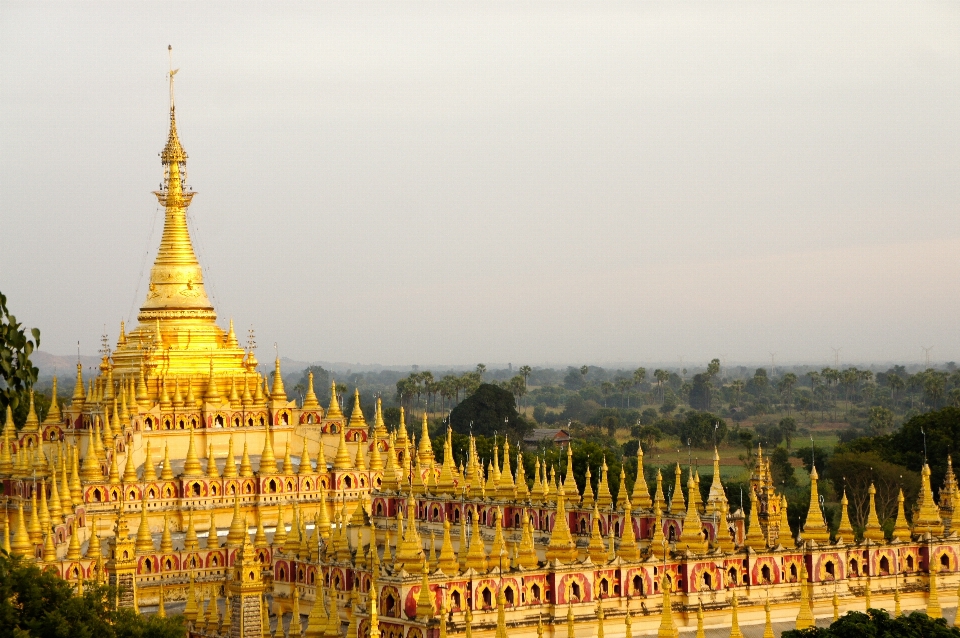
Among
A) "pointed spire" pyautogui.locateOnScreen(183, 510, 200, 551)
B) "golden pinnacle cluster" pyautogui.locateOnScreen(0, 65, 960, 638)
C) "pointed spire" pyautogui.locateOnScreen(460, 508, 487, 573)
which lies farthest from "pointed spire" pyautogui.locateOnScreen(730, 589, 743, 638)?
"pointed spire" pyautogui.locateOnScreen(183, 510, 200, 551)

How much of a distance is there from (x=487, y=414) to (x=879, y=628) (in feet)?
282

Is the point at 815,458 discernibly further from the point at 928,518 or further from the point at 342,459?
the point at 928,518

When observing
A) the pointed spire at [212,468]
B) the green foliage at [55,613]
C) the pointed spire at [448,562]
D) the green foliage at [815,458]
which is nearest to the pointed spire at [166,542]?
the pointed spire at [212,468]

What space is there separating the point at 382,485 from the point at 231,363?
35.3 feet

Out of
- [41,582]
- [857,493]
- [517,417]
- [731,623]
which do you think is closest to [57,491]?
[41,582]

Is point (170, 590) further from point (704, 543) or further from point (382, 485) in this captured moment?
point (704, 543)

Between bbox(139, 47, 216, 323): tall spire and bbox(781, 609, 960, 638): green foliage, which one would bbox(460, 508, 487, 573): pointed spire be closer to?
bbox(781, 609, 960, 638): green foliage

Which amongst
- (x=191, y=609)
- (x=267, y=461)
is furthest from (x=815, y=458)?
(x=191, y=609)

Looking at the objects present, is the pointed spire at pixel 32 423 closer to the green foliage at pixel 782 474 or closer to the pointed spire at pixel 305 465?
the pointed spire at pixel 305 465

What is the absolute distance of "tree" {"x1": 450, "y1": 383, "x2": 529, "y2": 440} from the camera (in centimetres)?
11338

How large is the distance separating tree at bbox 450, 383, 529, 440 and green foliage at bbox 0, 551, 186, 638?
268 ft

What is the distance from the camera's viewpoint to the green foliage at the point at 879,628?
28594 millimetres

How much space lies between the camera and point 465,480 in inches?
1850

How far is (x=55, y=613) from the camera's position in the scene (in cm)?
2866
